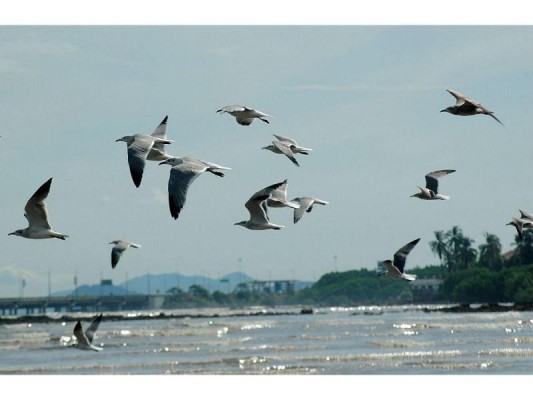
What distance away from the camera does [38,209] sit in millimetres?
21719

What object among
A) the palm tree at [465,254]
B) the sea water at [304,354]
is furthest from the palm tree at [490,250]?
the sea water at [304,354]

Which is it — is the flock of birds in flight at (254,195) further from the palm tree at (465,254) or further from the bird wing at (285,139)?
the palm tree at (465,254)

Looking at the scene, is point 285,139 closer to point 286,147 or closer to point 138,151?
point 286,147

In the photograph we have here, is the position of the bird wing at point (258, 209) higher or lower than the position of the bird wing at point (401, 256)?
higher

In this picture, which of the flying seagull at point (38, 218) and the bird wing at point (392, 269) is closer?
the flying seagull at point (38, 218)

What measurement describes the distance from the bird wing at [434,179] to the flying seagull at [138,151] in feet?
19.6

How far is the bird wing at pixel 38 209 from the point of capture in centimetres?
2145

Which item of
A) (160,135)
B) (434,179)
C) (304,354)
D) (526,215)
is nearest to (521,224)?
(526,215)

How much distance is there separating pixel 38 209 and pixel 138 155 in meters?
2.96

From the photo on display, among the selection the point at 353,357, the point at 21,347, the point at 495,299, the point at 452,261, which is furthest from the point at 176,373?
the point at 452,261

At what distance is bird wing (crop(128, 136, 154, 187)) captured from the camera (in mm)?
19220

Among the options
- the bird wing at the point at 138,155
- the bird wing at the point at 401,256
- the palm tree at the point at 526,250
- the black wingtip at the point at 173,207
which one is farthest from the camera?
the palm tree at the point at 526,250
